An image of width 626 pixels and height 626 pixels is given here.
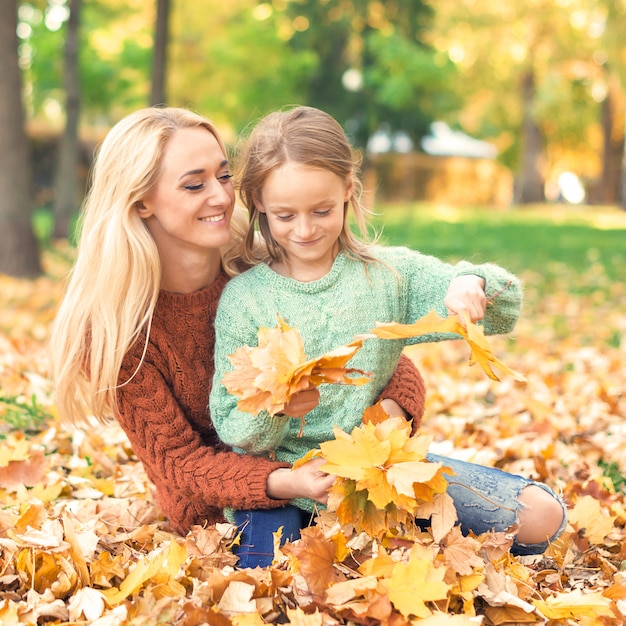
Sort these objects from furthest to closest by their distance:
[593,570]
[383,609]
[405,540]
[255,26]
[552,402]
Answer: [255,26] < [552,402] < [593,570] < [405,540] < [383,609]

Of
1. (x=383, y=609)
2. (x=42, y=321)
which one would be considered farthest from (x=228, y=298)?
(x=42, y=321)

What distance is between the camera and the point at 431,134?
2731cm

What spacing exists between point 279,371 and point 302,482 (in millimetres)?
448

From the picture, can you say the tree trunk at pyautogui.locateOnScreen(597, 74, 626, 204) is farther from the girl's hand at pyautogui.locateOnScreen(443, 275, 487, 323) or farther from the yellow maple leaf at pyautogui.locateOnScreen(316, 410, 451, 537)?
the yellow maple leaf at pyautogui.locateOnScreen(316, 410, 451, 537)

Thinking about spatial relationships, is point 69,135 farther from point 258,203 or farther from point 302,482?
point 302,482

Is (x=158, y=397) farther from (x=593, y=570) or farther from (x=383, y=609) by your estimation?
(x=593, y=570)

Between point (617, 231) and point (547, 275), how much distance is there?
690 cm

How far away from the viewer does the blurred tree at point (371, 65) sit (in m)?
16.6

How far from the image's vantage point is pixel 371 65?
2369 cm

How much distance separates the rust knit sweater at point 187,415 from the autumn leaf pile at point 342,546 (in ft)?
0.44

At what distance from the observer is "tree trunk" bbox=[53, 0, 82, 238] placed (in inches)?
451

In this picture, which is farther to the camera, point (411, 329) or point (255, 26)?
point (255, 26)

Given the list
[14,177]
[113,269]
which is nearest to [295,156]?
[113,269]

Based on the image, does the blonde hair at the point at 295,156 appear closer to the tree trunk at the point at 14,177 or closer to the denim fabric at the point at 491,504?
the denim fabric at the point at 491,504
